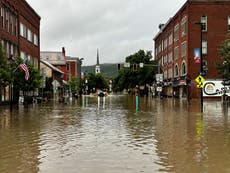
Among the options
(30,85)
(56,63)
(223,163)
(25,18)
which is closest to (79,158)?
(223,163)

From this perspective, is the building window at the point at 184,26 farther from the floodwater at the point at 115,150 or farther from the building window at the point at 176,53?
the floodwater at the point at 115,150

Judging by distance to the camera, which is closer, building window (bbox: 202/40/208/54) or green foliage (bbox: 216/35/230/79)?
green foliage (bbox: 216/35/230/79)

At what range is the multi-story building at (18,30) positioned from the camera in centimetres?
4755

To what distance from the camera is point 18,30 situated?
55.0 meters

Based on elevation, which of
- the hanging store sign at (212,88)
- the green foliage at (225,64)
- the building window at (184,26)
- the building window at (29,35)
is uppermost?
the building window at (184,26)

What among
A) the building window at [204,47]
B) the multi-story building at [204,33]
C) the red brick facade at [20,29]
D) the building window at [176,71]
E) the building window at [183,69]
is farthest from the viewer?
the building window at [176,71]

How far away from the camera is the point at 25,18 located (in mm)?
60156

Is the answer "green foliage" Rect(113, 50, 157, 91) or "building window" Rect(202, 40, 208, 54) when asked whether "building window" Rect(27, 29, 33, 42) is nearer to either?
"building window" Rect(202, 40, 208, 54)

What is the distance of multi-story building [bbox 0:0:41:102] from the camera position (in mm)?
47550

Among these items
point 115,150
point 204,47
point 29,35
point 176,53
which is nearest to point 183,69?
point 204,47

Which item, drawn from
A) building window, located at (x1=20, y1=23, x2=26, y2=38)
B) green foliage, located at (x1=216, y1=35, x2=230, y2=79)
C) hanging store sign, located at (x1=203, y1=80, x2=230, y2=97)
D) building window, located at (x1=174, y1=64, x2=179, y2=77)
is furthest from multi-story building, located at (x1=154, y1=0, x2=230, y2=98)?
building window, located at (x1=20, y1=23, x2=26, y2=38)

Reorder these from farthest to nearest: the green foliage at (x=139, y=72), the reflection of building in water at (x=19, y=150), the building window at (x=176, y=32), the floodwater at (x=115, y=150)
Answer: the green foliage at (x=139, y=72), the building window at (x=176, y=32), the reflection of building in water at (x=19, y=150), the floodwater at (x=115, y=150)

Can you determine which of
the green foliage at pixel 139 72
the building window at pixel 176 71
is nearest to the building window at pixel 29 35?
the building window at pixel 176 71

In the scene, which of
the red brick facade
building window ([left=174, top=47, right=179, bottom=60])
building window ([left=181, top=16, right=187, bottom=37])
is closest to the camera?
the red brick facade
